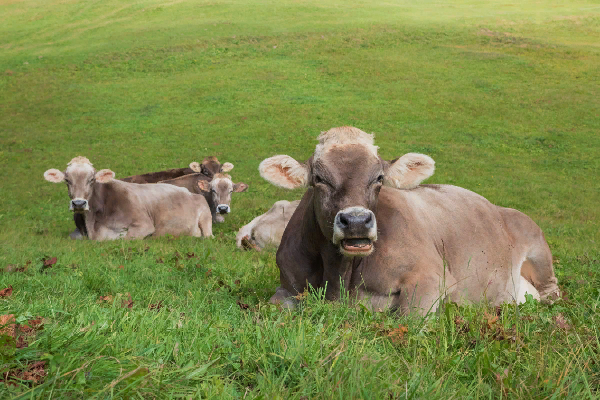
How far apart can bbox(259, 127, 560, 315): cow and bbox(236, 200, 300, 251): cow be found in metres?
5.50

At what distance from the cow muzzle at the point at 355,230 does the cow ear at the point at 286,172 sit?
1.06 metres

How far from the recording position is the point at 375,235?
5.17 metres

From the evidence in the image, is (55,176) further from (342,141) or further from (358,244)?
(358,244)

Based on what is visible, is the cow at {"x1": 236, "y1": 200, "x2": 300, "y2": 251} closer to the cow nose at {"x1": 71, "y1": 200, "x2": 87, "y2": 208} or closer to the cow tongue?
the cow nose at {"x1": 71, "y1": 200, "x2": 87, "y2": 208}

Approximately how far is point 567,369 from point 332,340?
4.20 feet

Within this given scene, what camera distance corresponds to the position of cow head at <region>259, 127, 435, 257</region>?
5176mm

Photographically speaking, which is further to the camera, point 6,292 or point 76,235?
point 76,235

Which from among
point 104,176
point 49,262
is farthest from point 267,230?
point 49,262

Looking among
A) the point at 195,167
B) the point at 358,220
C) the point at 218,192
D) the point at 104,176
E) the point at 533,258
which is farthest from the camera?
the point at 195,167

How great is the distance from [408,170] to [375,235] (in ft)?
4.34

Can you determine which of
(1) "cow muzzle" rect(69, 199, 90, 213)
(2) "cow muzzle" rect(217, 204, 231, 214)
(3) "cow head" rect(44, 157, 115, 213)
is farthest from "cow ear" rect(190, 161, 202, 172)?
(1) "cow muzzle" rect(69, 199, 90, 213)

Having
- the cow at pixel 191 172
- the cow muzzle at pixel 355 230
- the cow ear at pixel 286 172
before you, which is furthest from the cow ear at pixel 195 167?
the cow muzzle at pixel 355 230

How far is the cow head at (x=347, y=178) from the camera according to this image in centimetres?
518

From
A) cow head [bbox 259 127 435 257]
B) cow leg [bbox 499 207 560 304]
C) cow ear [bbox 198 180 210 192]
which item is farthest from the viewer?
cow ear [bbox 198 180 210 192]
